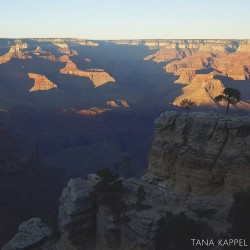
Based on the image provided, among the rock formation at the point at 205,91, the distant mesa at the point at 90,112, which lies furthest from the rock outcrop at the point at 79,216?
the rock formation at the point at 205,91

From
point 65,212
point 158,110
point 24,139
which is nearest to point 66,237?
point 65,212

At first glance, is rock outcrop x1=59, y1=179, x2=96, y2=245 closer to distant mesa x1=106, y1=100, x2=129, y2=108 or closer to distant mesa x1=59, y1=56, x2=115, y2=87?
distant mesa x1=106, y1=100, x2=129, y2=108

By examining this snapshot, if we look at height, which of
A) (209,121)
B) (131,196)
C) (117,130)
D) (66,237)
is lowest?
(117,130)

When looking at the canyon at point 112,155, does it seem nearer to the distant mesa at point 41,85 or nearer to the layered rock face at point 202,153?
the layered rock face at point 202,153

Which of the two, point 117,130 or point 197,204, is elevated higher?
point 197,204

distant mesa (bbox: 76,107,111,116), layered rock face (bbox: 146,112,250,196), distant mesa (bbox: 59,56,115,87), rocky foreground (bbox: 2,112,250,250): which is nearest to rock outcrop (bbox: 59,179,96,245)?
rocky foreground (bbox: 2,112,250,250)

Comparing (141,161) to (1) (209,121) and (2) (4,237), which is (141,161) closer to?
(2) (4,237)

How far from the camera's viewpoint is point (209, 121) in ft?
95.9

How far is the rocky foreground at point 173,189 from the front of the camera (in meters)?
27.8

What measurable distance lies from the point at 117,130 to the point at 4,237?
74.1m

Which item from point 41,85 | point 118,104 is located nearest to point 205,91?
point 118,104

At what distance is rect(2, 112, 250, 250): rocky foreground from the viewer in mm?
27781

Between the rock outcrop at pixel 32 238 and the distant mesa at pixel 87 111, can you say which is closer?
the rock outcrop at pixel 32 238

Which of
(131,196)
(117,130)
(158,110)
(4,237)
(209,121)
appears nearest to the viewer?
(209,121)
